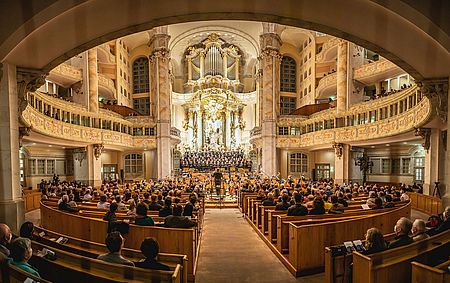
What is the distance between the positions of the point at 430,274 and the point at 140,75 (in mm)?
30929

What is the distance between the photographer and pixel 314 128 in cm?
2402

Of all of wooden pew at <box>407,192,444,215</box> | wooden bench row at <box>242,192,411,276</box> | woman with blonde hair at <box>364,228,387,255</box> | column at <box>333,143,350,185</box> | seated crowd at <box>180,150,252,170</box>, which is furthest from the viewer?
seated crowd at <box>180,150,252,170</box>

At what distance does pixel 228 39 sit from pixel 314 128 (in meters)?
15.3

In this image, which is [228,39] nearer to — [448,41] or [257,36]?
[257,36]

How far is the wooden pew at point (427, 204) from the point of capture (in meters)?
10.5

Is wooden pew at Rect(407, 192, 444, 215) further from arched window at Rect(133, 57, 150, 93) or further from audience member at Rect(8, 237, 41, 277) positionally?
arched window at Rect(133, 57, 150, 93)

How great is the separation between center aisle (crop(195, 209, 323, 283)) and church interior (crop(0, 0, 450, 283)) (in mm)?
51

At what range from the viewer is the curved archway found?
198 inches

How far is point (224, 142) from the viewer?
32469 millimetres

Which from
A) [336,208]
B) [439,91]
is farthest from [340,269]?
[439,91]

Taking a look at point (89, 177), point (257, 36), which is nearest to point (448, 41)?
point (89, 177)

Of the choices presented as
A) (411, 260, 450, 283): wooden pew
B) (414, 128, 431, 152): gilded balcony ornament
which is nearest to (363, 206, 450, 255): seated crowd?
(411, 260, 450, 283): wooden pew

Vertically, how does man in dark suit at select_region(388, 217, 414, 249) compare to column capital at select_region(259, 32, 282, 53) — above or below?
below

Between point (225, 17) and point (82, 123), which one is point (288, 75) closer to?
point (82, 123)
